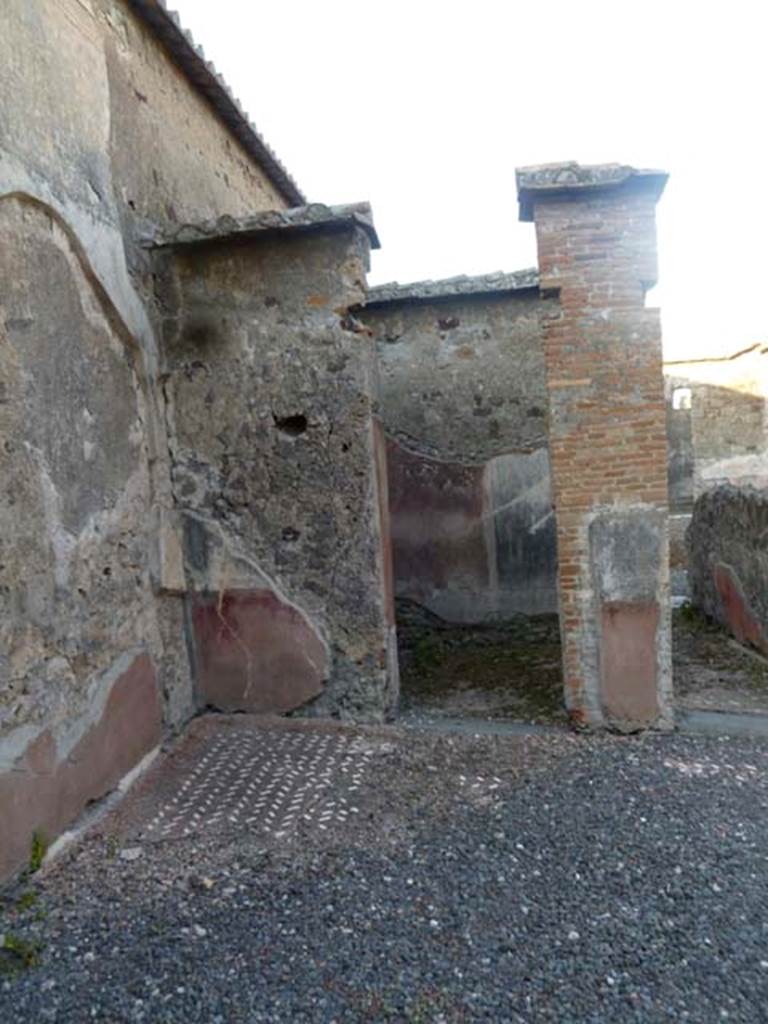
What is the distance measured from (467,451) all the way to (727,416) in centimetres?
645

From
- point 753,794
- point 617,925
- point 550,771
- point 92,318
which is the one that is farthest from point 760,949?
point 92,318

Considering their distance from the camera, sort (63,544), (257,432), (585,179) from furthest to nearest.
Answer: (257,432), (585,179), (63,544)

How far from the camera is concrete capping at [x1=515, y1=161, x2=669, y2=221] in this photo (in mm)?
3906

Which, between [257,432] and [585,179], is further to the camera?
[257,432]

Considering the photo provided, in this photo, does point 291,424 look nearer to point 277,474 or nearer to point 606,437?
point 277,474

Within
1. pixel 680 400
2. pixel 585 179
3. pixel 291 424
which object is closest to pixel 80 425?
pixel 291 424

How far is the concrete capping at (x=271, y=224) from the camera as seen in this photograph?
13.2 feet

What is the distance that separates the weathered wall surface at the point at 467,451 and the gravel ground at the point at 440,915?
10.7ft

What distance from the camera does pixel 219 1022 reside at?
2.15m

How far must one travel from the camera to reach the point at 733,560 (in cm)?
626

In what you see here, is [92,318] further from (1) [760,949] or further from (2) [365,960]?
(1) [760,949]

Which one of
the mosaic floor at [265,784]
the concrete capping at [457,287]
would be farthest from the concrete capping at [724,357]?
the mosaic floor at [265,784]

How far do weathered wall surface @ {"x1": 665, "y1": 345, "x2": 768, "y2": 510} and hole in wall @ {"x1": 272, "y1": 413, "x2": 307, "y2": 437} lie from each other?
8.90 meters

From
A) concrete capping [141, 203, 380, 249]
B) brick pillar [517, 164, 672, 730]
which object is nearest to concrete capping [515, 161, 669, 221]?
brick pillar [517, 164, 672, 730]
